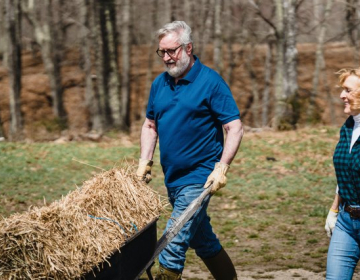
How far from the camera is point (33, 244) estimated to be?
329 centimetres

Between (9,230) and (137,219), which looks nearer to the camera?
(9,230)

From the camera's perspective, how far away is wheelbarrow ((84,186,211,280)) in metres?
3.75

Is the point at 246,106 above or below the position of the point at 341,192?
below

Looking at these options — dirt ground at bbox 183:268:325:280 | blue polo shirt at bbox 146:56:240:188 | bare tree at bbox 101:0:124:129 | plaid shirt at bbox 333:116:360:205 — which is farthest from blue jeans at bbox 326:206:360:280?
bare tree at bbox 101:0:124:129

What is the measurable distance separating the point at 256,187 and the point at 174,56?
6045 mm

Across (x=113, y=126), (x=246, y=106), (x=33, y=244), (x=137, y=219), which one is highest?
(x=33, y=244)

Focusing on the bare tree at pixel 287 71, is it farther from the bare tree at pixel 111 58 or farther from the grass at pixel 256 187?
the bare tree at pixel 111 58

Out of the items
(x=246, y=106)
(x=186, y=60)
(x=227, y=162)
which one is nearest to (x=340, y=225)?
(x=227, y=162)

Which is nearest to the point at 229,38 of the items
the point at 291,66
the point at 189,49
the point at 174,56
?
the point at 291,66

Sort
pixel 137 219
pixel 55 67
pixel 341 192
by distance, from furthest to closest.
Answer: pixel 55 67, pixel 137 219, pixel 341 192

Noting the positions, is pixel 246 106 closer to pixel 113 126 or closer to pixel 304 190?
pixel 113 126

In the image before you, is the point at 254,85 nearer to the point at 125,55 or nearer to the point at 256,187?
Result: the point at 125,55

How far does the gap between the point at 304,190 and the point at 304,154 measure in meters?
2.26

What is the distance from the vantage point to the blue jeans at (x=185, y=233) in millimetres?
4664
